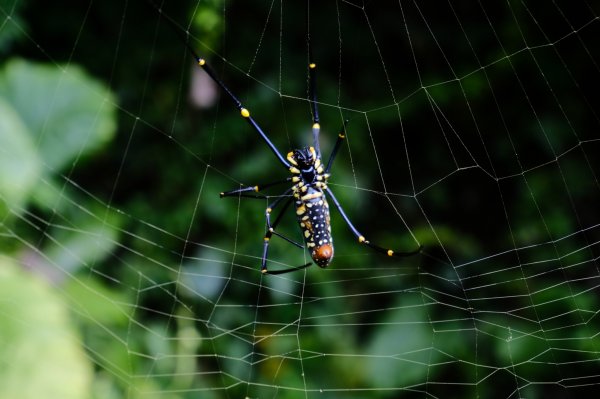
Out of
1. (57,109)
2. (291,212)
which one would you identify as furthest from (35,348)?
(291,212)

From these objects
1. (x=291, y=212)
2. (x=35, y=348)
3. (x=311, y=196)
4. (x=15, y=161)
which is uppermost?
(x=15, y=161)

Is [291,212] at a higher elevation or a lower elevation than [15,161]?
lower

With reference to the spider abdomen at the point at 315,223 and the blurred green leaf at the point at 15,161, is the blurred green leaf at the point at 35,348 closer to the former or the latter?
the blurred green leaf at the point at 15,161

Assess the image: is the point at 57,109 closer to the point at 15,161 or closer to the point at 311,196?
the point at 15,161

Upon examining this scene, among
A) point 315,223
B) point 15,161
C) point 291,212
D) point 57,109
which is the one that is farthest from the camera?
point 291,212

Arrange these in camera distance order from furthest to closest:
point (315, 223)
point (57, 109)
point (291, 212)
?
point (291, 212), point (57, 109), point (315, 223)

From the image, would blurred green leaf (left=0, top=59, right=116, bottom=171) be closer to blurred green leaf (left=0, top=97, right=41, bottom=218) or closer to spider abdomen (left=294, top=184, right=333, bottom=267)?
blurred green leaf (left=0, top=97, right=41, bottom=218)

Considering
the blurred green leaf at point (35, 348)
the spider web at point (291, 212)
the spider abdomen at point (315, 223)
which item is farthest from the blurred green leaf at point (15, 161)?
the spider abdomen at point (315, 223)

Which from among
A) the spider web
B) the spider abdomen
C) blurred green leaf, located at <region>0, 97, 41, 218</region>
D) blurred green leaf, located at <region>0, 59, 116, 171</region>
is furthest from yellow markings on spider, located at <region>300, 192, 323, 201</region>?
blurred green leaf, located at <region>0, 97, 41, 218</region>
